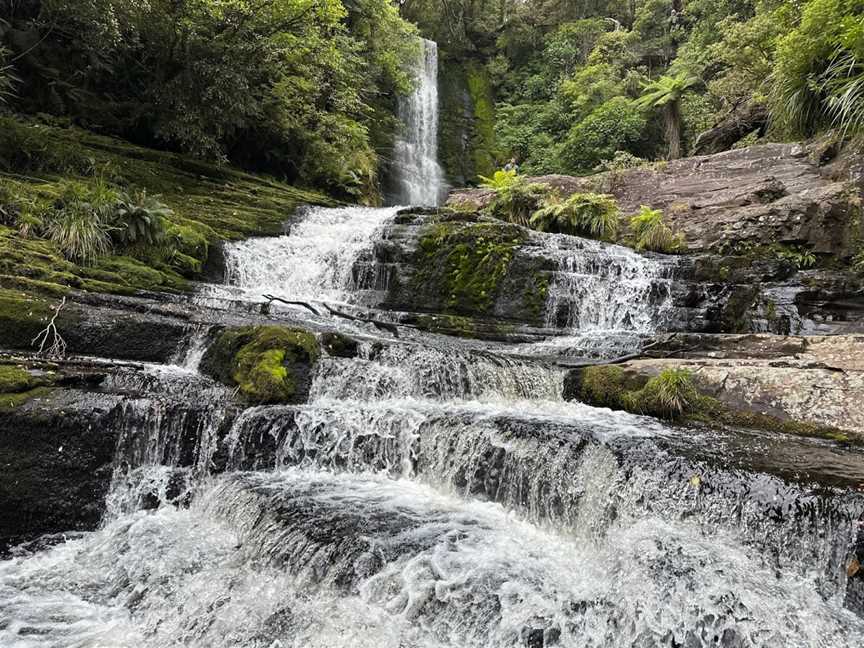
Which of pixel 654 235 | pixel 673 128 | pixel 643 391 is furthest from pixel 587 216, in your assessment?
pixel 673 128

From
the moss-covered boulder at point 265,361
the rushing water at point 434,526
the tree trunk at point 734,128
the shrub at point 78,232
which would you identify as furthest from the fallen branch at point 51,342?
the tree trunk at point 734,128

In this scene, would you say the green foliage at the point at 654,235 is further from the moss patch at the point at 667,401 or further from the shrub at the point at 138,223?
the shrub at the point at 138,223

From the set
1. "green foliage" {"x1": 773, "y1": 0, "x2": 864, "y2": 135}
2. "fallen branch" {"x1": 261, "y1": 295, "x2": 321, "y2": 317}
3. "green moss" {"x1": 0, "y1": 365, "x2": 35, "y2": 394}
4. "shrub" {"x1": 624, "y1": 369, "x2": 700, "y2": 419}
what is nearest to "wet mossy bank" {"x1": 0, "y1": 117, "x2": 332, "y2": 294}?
"fallen branch" {"x1": 261, "y1": 295, "x2": 321, "y2": 317}

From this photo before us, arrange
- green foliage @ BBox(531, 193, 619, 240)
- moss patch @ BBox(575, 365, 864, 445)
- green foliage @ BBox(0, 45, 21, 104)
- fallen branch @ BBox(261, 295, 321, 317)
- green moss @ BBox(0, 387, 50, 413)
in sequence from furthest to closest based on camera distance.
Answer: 1. green foliage @ BBox(531, 193, 619, 240)
2. green foliage @ BBox(0, 45, 21, 104)
3. fallen branch @ BBox(261, 295, 321, 317)
4. moss patch @ BBox(575, 365, 864, 445)
5. green moss @ BBox(0, 387, 50, 413)

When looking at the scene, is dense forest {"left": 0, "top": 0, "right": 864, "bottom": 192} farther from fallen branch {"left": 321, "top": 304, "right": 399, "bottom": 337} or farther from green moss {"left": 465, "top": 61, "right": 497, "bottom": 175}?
fallen branch {"left": 321, "top": 304, "right": 399, "bottom": 337}

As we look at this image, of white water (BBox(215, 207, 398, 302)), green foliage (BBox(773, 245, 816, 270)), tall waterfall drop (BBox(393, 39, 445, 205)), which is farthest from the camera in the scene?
tall waterfall drop (BBox(393, 39, 445, 205))

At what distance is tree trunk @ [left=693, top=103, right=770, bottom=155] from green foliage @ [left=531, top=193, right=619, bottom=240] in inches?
224

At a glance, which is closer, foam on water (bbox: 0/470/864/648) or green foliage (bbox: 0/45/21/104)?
foam on water (bbox: 0/470/864/648)

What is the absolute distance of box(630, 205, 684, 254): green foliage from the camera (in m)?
12.7

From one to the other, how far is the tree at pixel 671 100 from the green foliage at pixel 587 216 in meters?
8.43

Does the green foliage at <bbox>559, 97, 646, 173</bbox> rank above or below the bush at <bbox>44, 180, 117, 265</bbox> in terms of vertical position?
above

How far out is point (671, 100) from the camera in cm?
1998

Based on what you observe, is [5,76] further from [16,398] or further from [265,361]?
[265,361]

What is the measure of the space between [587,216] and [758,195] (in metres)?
3.91
